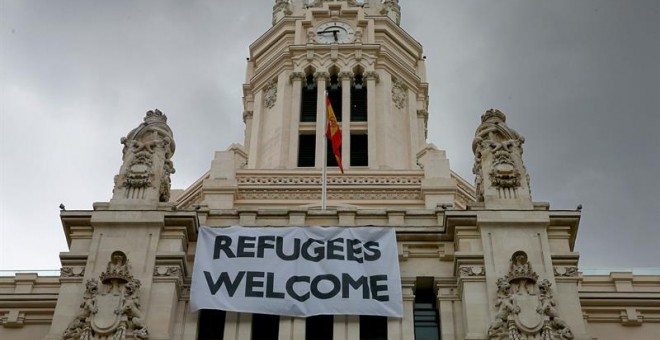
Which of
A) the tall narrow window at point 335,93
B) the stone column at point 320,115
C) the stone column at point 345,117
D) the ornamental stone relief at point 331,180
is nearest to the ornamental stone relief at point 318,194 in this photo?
the ornamental stone relief at point 331,180

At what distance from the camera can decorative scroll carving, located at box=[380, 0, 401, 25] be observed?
7049cm

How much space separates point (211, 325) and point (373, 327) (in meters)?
5.19

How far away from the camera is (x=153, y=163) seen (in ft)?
115

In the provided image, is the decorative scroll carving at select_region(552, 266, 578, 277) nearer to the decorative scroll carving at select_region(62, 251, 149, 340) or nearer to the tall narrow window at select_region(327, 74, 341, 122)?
the decorative scroll carving at select_region(62, 251, 149, 340)

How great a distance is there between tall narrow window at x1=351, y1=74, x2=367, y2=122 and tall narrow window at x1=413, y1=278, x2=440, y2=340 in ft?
94.4

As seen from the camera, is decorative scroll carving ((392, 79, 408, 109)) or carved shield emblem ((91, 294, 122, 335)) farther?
decorative scroll carving ((392, 79, 408, 109))

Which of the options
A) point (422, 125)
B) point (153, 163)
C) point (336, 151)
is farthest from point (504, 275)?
point (422, 125)

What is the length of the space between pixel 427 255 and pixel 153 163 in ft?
33.2

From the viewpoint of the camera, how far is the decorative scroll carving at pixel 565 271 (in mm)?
31594

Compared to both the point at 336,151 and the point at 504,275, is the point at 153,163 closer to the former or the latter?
the point at 504,275

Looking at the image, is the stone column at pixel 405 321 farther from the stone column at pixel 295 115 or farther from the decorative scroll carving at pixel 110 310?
the stone column at pixel 295 115

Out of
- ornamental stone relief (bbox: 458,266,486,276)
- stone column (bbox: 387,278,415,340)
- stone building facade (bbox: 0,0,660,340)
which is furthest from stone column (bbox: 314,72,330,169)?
ornamental stone relief (bbox: 458,266,486,276)

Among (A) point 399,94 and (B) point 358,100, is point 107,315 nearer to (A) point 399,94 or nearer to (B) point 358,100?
(B) point 358,100

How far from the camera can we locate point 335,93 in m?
62.7
